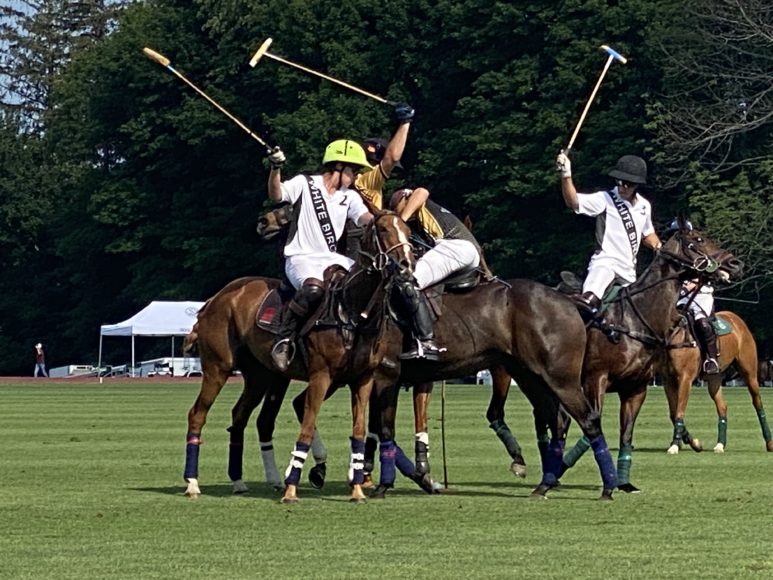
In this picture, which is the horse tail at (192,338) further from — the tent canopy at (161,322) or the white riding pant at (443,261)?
the tent canopy at (161,322)

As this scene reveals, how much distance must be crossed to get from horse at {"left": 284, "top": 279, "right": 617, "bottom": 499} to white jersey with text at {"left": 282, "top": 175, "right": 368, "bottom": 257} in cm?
90

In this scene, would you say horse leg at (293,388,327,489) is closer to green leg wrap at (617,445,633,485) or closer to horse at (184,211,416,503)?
horse at (184,211,416,503)

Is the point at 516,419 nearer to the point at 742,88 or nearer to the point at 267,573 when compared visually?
the point at 267,573

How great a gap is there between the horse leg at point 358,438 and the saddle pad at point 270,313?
0.73 meters

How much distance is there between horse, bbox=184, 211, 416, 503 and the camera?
13391 millimetres

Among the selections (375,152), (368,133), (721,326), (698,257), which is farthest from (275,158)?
(368,133)

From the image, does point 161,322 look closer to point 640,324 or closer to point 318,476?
point 318,476

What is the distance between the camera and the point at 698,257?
48.0 feet

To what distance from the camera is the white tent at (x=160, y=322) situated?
190ft

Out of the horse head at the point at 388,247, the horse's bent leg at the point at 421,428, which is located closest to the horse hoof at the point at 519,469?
the horse's bent leg at the point at 421,428

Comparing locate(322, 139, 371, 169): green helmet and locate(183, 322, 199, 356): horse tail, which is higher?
locate(322, 139, 371, 169): green helmet

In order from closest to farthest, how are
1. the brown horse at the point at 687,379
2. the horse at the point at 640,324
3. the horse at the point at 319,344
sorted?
1. the horse at the point at 319,344
2. the horse at the point at 640,324
3. the brown horse at the point at 687,379

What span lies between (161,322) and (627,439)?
44.5 metres

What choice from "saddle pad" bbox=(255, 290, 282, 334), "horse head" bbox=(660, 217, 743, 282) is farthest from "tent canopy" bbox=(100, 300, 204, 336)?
"saddle pad" bbox=(255, 290, 282, 334)
